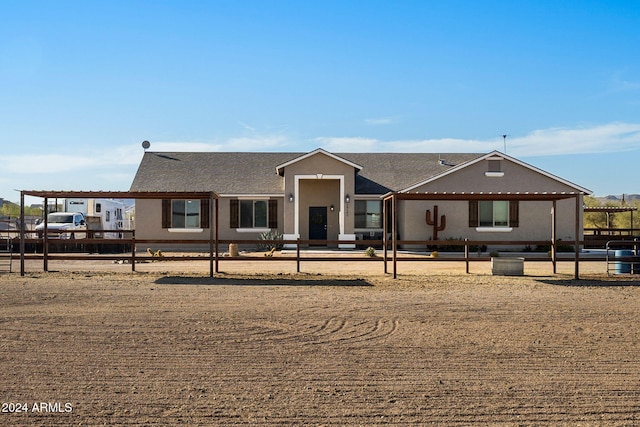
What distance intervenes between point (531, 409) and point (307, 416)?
6.86ft

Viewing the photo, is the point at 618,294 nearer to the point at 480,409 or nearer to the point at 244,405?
the point at 480,409

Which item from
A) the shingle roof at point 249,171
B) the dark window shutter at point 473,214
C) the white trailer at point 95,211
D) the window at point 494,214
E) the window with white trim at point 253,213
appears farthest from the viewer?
the white trailer at point 95,211

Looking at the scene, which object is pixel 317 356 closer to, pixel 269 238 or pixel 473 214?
pixel 269 238

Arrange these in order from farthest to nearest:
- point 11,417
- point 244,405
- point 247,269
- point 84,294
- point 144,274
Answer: point 247,269 → point 144,274 → point 84,294 → point 244,405 → point 11,417

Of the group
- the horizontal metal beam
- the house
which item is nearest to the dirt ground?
the horizontal metal beam

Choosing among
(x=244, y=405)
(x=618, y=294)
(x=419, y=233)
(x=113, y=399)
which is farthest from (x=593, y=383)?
(x=419, y=233)

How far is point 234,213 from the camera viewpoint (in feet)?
94.2

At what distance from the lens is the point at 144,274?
1769 cm

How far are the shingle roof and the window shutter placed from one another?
0.52 metres

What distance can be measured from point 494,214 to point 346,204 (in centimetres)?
652

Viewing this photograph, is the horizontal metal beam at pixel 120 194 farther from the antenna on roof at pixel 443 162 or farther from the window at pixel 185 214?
the antenna on roof at pixel 443 162

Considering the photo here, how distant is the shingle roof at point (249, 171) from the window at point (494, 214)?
375 cm

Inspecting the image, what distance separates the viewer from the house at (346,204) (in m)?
27.6

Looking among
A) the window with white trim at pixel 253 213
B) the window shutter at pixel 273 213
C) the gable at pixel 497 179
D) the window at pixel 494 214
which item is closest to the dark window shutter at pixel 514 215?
the window at pixel 494 214
